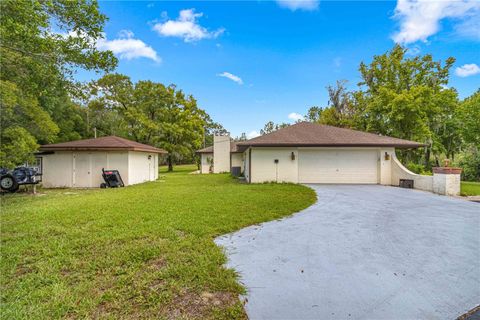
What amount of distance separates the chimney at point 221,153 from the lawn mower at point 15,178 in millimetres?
13890

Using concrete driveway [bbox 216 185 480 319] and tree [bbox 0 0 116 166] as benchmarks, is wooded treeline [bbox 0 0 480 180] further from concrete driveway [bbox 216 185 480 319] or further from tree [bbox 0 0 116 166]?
concrete driveway [bbox 216 185 480 319]

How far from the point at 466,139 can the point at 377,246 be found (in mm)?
24431

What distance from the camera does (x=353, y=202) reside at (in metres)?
7.18

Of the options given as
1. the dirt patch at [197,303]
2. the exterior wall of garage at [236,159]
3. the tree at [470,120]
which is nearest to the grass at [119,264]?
the dirt patch at [197,303]

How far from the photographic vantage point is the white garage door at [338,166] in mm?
11773

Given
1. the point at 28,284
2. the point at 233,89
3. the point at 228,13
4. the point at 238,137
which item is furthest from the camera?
the point at 238,137

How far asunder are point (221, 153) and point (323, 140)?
40.0ft

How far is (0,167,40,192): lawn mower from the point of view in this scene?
9805mm

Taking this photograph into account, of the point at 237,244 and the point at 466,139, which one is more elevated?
the point at 466,139

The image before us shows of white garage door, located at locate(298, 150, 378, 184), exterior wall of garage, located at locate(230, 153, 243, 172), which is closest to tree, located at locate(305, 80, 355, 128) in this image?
exterior wall of garage, located at locate(230, 153, 243, 172)

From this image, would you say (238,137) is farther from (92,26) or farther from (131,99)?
(92,26)

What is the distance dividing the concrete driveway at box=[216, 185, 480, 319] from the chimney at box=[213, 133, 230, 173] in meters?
17.0

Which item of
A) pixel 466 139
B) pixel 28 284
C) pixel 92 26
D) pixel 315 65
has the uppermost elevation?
pixel 315 65

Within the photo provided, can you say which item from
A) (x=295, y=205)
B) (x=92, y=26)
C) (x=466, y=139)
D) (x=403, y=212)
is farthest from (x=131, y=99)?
(x=466, y=139)
